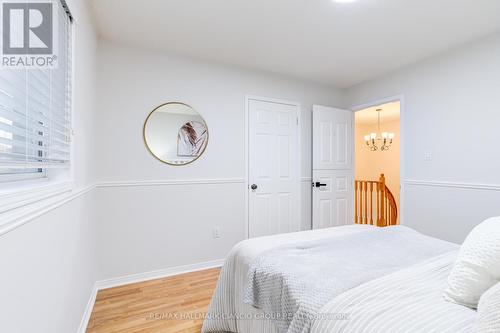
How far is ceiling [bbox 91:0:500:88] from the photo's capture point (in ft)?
6.19

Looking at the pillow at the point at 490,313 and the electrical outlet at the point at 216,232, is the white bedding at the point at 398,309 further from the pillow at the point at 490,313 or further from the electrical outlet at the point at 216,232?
the electrical outlet at the point at 216,232

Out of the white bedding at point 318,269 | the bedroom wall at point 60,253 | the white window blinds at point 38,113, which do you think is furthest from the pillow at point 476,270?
the white window blinds at point 38,113

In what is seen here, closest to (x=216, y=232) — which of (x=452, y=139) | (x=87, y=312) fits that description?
(x=87, y=312)

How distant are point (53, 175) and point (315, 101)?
319 centimetres

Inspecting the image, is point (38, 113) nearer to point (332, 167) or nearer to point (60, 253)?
point (60, 253)

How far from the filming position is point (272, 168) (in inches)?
127

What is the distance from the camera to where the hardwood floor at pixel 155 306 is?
177 centimetres

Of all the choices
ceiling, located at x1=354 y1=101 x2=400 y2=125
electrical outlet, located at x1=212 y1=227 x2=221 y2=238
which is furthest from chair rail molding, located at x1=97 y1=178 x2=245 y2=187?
ceiling, located at x1=354 y1=101 x2=400 y2=125

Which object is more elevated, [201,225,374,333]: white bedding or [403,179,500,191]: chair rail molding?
[403,179,500,191]: chair rail molding

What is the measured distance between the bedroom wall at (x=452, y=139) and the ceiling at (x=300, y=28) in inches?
9.3

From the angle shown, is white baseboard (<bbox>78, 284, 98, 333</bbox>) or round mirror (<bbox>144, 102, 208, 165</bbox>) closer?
white baseboard (<bbox>78, 284, 98, 333</bbox>)

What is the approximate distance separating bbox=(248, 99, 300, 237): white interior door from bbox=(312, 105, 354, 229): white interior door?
0.29 metres

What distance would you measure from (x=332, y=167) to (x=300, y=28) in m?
1.97

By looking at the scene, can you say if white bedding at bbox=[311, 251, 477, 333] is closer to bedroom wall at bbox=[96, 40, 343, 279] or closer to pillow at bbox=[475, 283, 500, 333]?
pillow at bbox=[475, 283, 500, 333]
